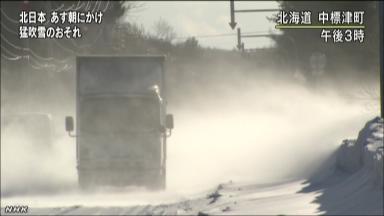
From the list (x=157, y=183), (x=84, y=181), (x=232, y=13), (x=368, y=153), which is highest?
(x=232, y=13)

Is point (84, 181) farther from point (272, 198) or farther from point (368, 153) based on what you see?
point (368, 153)

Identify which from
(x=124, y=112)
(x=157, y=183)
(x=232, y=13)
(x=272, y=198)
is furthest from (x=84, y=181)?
(x=232, y=13)

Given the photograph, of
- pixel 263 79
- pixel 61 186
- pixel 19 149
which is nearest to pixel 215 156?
pixel 19 149

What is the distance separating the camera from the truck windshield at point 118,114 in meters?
24.8

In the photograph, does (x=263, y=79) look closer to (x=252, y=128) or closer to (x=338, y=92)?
(x=338, y=92)

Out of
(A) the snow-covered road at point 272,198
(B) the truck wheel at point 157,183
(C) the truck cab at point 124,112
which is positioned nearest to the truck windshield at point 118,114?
(C) the truck cab at point 124,112

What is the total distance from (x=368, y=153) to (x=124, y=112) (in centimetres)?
734

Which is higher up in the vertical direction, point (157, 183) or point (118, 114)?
point (118, 114)

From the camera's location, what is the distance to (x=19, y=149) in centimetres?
3091

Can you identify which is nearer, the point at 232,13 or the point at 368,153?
the point at 232,13

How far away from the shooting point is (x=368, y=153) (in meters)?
19.1

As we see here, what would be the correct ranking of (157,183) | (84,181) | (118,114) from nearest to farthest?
(84,181), (157,183), (118,114)

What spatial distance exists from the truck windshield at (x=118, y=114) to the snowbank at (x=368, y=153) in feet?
14.1

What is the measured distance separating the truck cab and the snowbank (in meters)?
3.94
